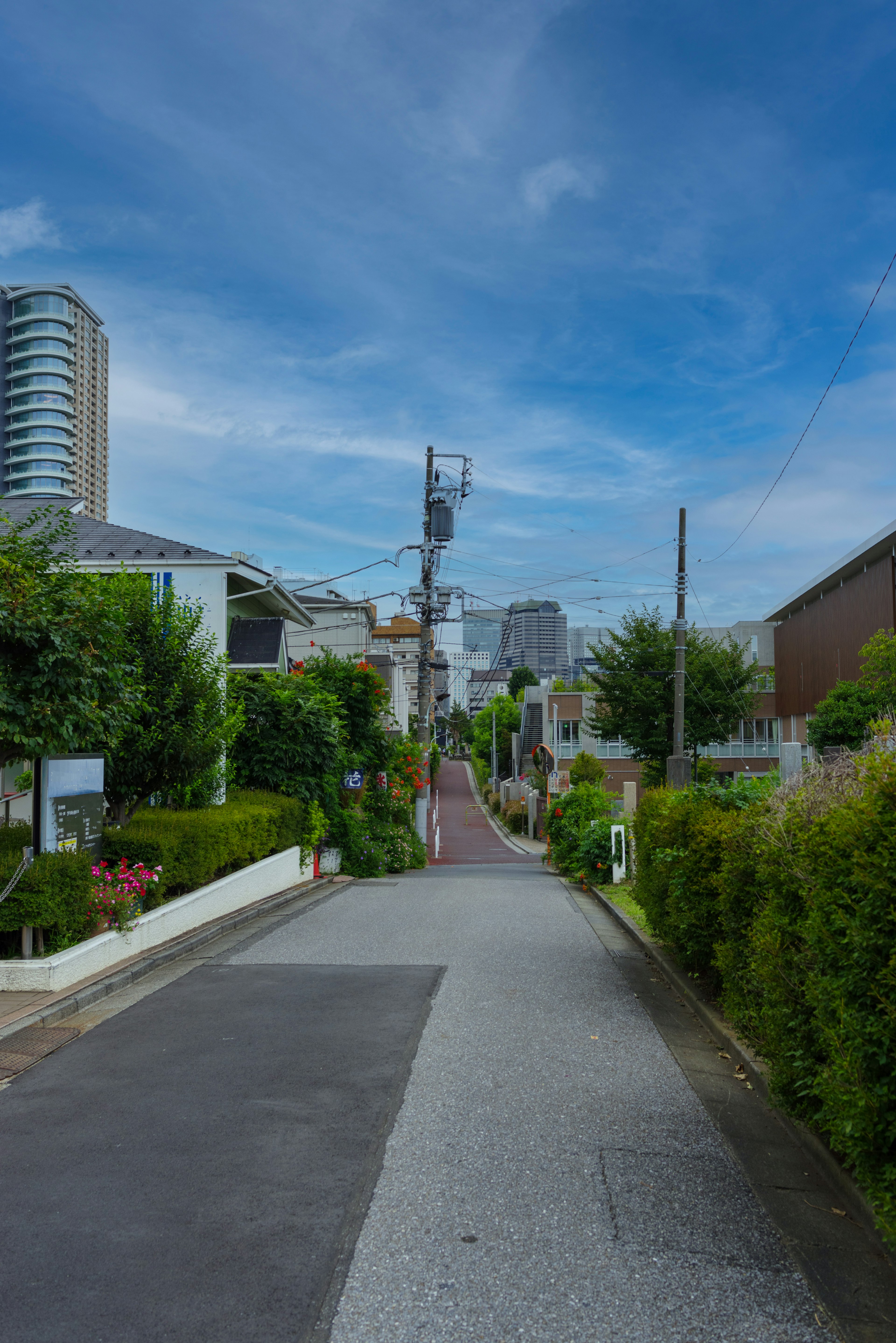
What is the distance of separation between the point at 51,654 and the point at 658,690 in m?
32.1

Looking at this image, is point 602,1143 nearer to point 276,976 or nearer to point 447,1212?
point 447,1212

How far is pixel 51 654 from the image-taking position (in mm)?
7344

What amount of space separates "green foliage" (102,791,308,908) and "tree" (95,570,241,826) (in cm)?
46

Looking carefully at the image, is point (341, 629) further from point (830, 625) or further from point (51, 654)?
point (51, 654)

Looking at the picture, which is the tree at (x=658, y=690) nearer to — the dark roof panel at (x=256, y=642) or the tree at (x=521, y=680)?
the dark roof panel at (x=256, y=642)

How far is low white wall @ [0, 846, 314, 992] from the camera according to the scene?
23.6 feet

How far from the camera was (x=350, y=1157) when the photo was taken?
438cm

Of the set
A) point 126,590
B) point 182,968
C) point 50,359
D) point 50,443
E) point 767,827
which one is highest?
point 50,359

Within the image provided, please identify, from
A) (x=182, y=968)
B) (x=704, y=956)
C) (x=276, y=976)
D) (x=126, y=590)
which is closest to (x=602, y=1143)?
(x=704, y=956)

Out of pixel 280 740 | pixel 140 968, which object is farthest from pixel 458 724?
pixel 140 968

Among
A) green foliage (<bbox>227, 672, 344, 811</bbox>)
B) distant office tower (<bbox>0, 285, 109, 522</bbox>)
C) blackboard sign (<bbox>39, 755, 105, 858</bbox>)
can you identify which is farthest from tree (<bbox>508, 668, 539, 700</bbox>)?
blackboard sign (<bbox>39, 755, 105, 858</bbox>)

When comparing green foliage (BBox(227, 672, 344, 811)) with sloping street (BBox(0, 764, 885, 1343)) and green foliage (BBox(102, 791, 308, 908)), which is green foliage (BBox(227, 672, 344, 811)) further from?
sloping street (BBox(0, 764, 885, 1343))

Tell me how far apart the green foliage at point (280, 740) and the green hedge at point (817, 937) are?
9.51 metres

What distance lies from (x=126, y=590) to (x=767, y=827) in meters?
8.64
